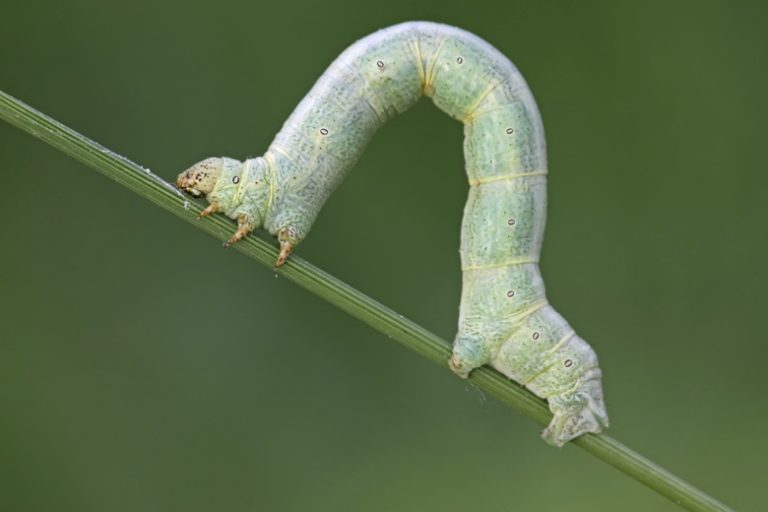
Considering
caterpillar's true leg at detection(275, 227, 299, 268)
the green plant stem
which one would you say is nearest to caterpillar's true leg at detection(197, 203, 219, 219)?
the green plant stem

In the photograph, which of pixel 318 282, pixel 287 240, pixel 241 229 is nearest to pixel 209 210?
pixel 241 229

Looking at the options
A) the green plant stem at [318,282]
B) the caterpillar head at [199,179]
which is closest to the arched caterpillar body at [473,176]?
the caterpillar head at [199,179]

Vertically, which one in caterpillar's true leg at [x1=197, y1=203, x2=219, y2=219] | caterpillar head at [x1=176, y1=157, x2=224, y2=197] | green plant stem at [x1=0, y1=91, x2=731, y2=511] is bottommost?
green plant stem at [x1=0, y1=91, x2=731, y2=511]

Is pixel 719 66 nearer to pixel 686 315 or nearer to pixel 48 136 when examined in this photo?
pixel 686 315

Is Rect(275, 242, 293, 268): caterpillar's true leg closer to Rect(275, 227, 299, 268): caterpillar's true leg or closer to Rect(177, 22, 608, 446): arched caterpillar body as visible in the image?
Rect(275, 227, 299, 268): caterpillar's true leg

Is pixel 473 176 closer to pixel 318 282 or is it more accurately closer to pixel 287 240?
pixel 287 240

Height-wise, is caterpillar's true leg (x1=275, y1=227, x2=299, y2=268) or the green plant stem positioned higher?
caterpillar's true leg (x1=275, y1=227, x2=299, y2=268)
